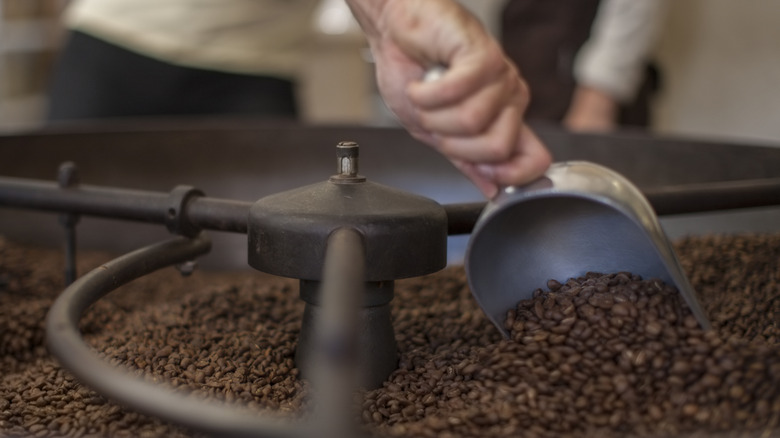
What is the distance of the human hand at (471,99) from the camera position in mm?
599

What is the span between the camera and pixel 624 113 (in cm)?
254

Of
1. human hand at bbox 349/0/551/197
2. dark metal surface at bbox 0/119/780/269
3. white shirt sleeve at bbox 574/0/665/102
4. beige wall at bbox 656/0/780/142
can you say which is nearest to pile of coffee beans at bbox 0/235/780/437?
human hand at bbox 349/0/551/197

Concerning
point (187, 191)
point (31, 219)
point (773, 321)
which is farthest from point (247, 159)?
point (773, 321)

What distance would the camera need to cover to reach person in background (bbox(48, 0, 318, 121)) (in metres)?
1.80

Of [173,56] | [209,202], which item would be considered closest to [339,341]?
[209,202]

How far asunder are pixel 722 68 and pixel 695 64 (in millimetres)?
107

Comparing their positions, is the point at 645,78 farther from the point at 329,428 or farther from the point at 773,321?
the point at 329,428

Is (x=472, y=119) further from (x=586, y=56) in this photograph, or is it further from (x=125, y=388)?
(x=586, y=56)

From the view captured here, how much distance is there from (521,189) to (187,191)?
1.11ft

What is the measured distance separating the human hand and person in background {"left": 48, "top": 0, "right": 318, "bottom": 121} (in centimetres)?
122

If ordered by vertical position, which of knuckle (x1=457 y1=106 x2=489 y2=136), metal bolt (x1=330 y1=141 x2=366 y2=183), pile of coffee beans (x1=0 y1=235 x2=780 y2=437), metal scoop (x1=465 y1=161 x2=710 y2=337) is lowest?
pile of coffee beans (x1=0 y1=235 x2=780 y2=437)

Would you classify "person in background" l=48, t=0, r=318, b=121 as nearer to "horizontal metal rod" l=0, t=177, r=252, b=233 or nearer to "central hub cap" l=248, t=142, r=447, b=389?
"horizontal metal rod" l=0, t=177, r=252, b=233

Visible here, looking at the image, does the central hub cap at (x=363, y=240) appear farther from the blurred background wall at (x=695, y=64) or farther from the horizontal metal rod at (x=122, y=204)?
the blurred background wall at (x=695, y=64)

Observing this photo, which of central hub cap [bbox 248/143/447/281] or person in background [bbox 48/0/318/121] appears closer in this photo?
central hub cap [bbox 248/143/447/281]
